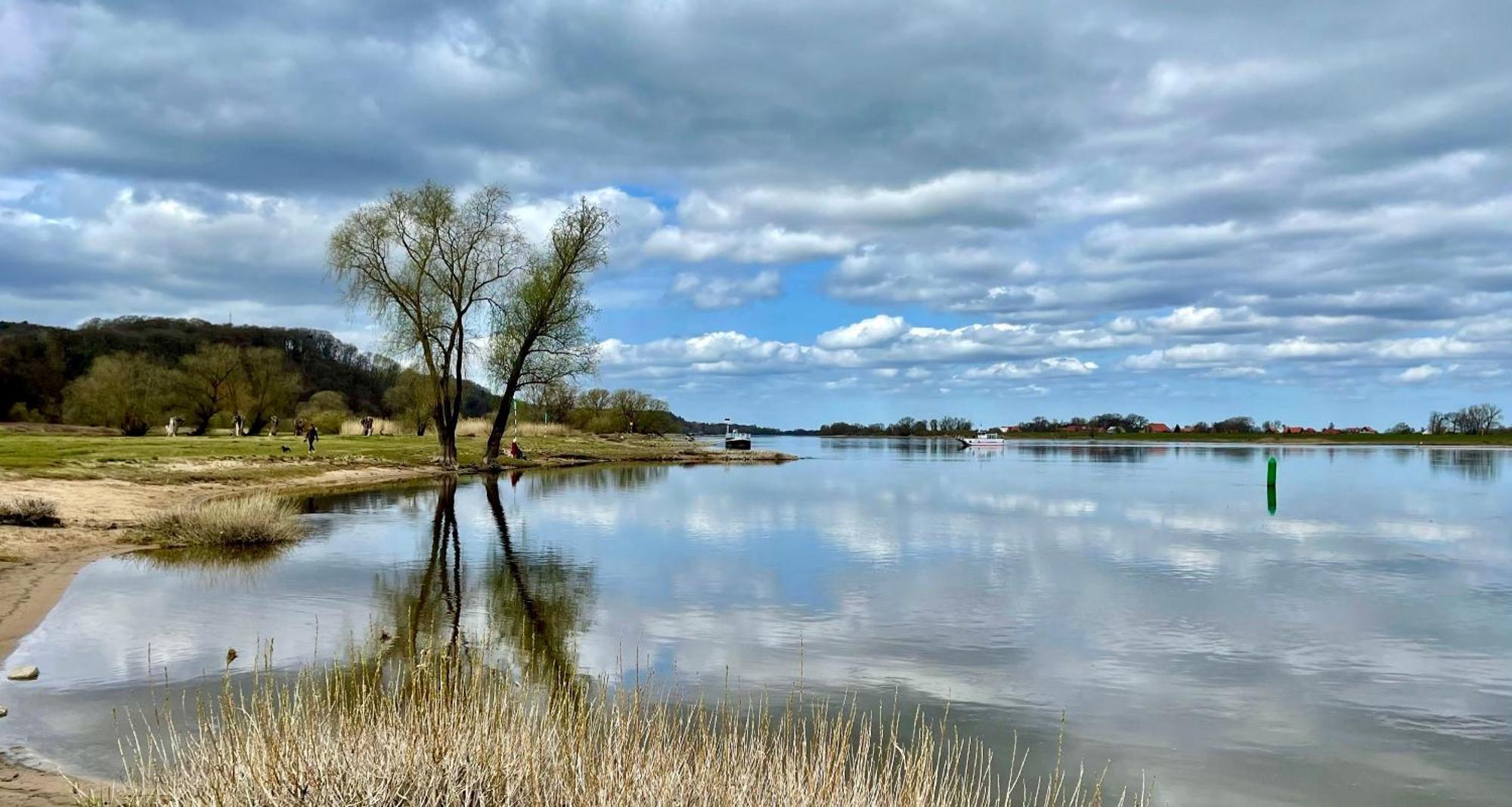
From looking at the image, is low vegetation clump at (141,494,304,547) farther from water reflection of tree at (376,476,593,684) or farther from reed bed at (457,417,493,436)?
reed bed at (457,417,493,436)

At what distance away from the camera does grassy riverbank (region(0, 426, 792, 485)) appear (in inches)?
1452

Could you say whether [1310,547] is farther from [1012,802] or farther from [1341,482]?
[1341,482]

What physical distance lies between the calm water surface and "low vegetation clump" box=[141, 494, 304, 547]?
75.3 inches

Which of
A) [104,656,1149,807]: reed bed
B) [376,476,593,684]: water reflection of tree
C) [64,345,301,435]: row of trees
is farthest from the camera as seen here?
[64,345,301,435]: row of trees

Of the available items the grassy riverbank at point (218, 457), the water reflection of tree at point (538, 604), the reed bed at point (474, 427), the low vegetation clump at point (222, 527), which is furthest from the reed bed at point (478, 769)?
the reed bed at point (474, 427)

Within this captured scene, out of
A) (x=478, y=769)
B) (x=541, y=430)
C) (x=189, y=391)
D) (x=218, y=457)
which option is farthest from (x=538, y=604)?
(x=541, y=430)

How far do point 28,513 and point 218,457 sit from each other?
22219mm

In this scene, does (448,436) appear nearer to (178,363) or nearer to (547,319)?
(547,319)

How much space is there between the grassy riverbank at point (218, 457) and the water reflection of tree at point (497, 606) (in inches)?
752

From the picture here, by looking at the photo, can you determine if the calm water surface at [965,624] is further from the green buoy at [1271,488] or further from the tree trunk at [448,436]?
the tree trunk at [448,436]

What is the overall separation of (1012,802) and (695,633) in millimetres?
7469

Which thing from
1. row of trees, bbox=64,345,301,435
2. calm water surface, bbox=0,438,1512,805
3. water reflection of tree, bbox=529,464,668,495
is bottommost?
calm water surface, bbox=0,438,1512,805

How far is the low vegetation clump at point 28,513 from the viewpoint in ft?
77.2

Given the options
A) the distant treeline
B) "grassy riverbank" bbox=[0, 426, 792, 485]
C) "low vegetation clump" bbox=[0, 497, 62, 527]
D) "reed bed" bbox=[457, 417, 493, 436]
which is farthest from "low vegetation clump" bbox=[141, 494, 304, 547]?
"reed bed" bbox=[457, 417, 493, 436]
